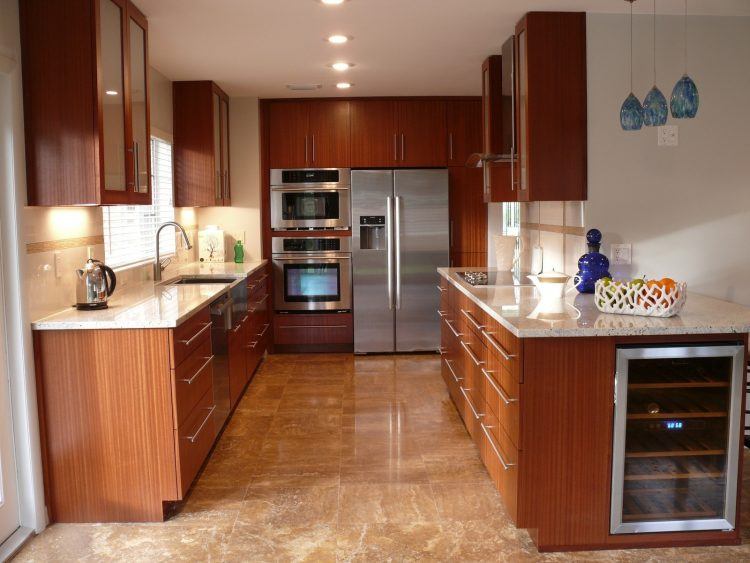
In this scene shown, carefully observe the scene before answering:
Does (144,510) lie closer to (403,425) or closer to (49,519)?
(49,519)

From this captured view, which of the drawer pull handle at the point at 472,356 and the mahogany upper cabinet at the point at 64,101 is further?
the drawer pull handle at the point at 472,356

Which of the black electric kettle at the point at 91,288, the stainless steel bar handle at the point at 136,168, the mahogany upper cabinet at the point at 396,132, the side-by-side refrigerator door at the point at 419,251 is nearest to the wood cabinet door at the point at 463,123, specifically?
the mahogany upper cabinet at the point at 396,132

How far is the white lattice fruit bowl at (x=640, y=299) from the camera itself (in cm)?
297

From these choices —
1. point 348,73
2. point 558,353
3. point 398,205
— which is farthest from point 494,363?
point 398,205

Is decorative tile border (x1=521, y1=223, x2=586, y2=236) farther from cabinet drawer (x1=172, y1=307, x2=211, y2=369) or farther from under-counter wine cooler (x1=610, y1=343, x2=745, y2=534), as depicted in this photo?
cabinet drawer (x1=172, y1=307, x2=211, y2=369)

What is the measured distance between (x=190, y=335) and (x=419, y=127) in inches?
154

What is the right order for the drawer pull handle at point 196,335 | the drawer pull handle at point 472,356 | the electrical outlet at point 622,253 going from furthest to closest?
the electrical outlet at point 622,253 < the drawer pull handle at point 472,356 < the drawer pull handle at point 196,335

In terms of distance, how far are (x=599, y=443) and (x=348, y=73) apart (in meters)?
3.64

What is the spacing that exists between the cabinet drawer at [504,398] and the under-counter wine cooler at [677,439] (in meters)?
0.38

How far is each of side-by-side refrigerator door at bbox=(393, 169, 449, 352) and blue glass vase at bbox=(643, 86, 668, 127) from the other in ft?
12.2

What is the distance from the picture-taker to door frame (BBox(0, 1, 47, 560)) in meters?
3.01

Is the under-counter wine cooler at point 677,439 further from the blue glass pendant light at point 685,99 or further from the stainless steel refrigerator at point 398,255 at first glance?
the stainless steel refrigerator at point 398,255

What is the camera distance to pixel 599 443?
2.88 metres

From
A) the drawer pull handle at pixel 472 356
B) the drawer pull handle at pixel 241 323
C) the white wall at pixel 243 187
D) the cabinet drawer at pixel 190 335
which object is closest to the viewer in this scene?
the cabinet drawer at pixel 190 335
